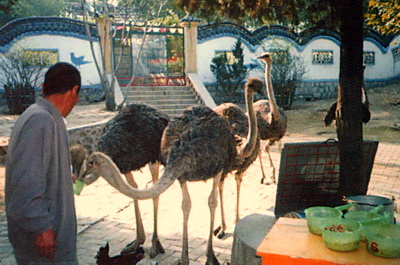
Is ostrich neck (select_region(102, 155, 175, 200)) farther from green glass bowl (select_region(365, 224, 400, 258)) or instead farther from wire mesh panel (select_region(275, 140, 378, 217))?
green glass bowl (select_region(365, 224, 400, 258))

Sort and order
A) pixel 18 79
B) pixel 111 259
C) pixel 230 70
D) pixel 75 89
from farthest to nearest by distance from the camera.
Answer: pixel 230 70 → pixel 18 79 → pixel 111 259 → pixel 75 89

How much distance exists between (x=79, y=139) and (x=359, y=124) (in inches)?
255

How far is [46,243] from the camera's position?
2.01 metres

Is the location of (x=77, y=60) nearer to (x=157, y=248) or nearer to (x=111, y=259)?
(x=157, y=248)

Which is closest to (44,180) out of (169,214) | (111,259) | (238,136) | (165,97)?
(111,259)

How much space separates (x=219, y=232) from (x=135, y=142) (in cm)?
148

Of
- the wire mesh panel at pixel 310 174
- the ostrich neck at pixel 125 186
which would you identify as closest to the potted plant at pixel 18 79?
the ostrich neck at pixel 125 186

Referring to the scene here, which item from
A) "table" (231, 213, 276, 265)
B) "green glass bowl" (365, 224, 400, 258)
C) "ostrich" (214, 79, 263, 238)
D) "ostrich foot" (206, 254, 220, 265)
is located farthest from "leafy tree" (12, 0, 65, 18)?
"green glass bowl" (365, 224, 400, 258)

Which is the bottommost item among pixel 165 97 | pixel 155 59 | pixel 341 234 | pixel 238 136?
pixel 341 234

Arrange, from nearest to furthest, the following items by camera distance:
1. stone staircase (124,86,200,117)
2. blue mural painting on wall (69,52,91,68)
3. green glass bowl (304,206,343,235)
A: green glass bowl (304,206,343,235) → stone staircase (124,86,200,117) → blue mural painting on wall (69,52,91,68)

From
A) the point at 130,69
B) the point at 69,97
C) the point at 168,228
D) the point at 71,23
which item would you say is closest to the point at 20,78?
the point at 71,23

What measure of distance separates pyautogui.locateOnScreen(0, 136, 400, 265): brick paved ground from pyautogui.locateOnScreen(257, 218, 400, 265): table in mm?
1579

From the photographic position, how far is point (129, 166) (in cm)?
415

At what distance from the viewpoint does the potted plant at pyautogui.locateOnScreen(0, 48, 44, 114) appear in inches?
518
